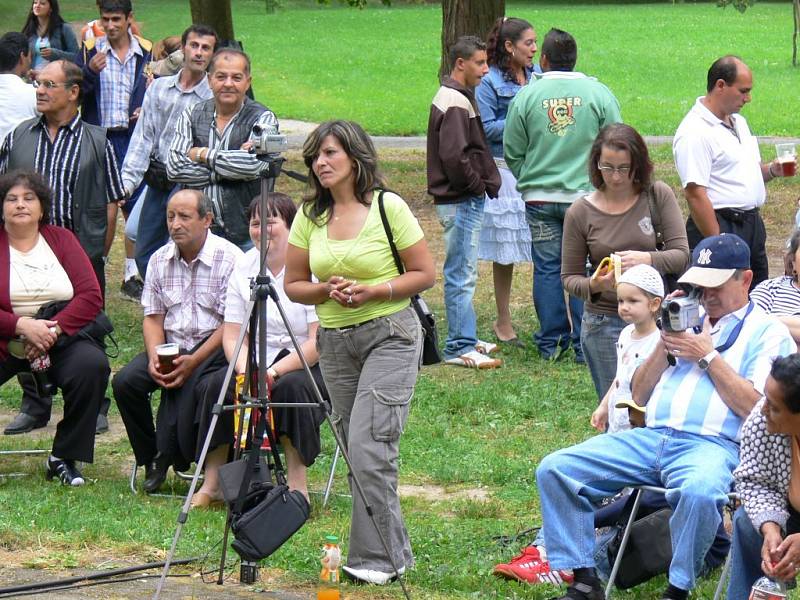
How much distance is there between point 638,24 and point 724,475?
41.4 metres

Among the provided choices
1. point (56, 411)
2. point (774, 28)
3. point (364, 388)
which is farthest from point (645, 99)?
point (364, 388)

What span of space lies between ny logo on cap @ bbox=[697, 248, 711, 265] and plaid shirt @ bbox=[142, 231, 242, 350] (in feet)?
8.61

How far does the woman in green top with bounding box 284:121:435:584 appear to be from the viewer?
211 inches

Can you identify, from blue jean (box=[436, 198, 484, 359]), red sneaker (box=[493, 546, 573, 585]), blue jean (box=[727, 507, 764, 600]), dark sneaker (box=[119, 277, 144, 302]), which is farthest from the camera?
dark sneaker (box=[119, 277, 144, 302])

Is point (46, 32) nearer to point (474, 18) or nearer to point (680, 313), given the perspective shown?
point (474, 18)

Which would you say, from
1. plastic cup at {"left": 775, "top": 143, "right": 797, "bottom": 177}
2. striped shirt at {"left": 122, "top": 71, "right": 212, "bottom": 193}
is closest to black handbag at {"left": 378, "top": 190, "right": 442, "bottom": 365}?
plastic cup at {"left": 775, "top": 143, "right": 797, "bottom": 177}

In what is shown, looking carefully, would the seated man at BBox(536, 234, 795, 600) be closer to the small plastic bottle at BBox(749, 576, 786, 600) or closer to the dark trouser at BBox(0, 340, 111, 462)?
the small plastic bottle at BBox(749, 576, 786, 600)

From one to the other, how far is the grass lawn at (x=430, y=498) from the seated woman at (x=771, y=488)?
58cm

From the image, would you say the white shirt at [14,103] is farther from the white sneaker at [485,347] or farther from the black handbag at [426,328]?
the black handbag at [426,328]

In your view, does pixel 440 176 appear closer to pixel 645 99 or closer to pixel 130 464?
pixel 130 464

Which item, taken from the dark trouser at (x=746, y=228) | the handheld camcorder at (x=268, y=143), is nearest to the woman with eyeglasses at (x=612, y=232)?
the dark trouser at (x=746, y=228)

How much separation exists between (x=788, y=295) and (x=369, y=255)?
2.13m

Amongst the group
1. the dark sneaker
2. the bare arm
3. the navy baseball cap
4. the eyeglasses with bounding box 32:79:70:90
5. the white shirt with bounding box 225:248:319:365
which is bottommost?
the dark sneaker

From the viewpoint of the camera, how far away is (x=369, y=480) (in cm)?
537
